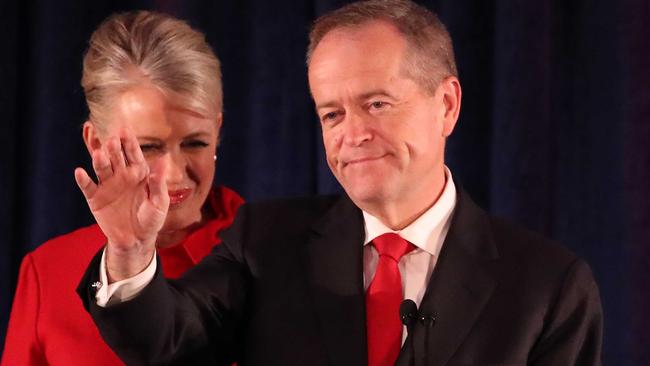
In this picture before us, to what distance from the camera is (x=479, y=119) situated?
2.60 meters

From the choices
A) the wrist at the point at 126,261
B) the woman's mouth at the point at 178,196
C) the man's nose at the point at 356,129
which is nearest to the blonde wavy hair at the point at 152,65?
the woman's mouth at the point at 178,196

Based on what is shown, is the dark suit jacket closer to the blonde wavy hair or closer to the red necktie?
the red necktie

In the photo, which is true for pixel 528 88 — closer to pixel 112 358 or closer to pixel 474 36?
pixel 474 36

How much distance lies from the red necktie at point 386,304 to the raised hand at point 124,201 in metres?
0.38

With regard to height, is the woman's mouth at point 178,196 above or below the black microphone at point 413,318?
above

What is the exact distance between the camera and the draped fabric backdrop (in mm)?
2430

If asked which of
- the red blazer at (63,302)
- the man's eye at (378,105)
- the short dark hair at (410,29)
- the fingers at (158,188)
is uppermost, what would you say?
the short dark hair at (410,29)

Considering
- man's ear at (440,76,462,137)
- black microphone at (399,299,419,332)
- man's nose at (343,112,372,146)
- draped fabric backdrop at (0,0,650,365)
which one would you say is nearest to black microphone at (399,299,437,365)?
black microphone at (399,299,419,332)

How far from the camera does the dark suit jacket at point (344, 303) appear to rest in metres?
1.57

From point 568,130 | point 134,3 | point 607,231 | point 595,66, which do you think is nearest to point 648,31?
point 595,66

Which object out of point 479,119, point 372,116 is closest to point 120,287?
point 372,116

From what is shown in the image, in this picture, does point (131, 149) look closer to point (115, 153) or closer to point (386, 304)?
point (115, 153)

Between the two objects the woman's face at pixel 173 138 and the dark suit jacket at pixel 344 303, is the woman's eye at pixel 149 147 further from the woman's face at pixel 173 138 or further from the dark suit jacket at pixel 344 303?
the dark suit jacket at pixel 344 303

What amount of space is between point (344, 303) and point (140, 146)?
0.57m
